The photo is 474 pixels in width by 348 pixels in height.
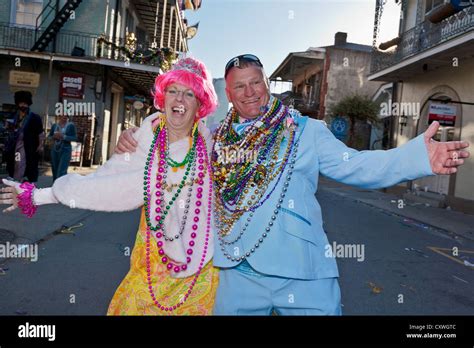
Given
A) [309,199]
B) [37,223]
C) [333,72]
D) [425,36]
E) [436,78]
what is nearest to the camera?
[309,199]

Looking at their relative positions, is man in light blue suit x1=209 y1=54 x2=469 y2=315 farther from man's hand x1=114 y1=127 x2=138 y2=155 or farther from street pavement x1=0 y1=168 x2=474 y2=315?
street pavement x1=0 y1=168 x2=474 y2=315

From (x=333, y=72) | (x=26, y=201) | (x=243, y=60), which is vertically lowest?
(x=26, y=201)

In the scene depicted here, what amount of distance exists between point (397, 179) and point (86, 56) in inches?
720

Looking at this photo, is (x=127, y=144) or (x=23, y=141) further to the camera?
(x=23, y=141)

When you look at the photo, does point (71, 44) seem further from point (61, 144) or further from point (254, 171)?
point (254, 171)

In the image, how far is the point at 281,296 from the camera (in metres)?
1.99

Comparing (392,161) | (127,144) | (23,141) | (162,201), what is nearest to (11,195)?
(127,144)

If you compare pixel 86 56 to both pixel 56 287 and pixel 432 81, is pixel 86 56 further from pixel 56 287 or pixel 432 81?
pixel 56 287

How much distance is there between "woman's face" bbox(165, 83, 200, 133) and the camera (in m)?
2.45

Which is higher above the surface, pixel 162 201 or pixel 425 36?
pixel 425 36

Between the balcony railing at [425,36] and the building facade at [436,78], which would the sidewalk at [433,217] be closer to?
the building facade at [436,78]

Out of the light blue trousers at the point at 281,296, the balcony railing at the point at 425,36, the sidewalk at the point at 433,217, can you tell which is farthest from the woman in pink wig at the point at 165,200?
the balcony railing at the point at 425,36

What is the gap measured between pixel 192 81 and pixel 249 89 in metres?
0.38

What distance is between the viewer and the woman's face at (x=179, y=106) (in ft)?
8.02
